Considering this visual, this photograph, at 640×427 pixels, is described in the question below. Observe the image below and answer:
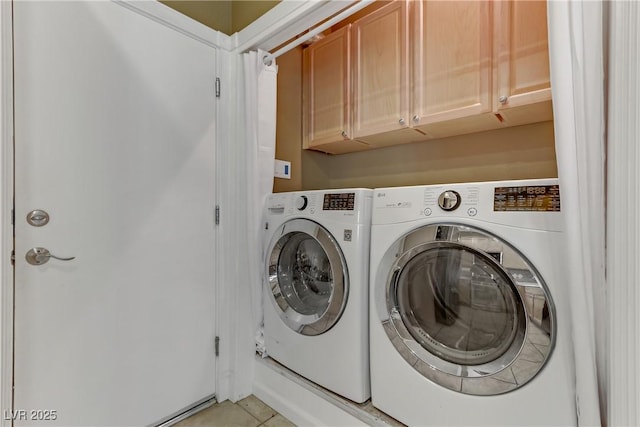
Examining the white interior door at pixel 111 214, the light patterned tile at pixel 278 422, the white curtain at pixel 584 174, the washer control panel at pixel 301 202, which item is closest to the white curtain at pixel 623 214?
the white curtain at pixel 584 174

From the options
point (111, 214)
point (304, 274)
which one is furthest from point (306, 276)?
point (111, 214)

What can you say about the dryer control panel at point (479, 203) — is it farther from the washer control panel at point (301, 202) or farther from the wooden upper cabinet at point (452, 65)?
the wooden upper cabinet at point (452, 65)

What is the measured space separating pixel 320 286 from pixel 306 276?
0.36 ft

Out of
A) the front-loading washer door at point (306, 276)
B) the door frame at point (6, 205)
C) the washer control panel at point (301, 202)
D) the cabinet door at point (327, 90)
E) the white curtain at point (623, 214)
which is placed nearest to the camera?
the white curtain at point (623, 214)

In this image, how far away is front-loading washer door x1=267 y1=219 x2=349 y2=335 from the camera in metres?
1.33

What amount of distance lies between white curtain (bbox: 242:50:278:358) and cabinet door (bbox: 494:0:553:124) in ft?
3.76

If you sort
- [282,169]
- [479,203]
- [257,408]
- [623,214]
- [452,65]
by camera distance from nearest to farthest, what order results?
[623,214] < [479,203] < [452,65] < [257,408] < [282,169]

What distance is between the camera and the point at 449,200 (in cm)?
103

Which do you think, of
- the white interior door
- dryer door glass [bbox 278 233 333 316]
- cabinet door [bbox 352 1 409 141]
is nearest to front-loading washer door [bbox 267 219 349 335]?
dryer door glass [bbox 278 233 333 316]

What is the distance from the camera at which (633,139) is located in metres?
0.65

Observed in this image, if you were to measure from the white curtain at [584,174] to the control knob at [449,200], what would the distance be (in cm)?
30

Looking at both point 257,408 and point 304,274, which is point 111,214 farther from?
point 257,408

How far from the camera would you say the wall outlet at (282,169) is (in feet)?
6.32

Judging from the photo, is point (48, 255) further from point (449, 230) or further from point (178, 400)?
point (449, 230)
